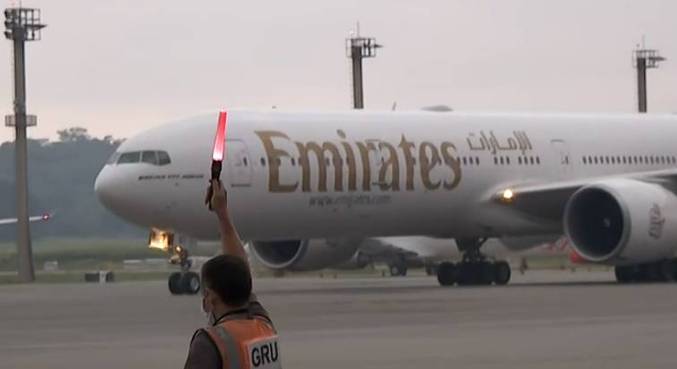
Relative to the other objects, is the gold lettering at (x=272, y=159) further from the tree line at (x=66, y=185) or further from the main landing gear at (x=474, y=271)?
the tree line at (x=66, y=185)

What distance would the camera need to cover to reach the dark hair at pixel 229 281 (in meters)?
7.32

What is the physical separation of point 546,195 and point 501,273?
2105 millimetres

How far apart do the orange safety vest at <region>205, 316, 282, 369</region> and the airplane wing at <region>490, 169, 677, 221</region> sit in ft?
100

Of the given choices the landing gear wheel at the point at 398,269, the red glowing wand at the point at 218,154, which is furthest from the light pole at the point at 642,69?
the red glowing wand at the point at 218,154

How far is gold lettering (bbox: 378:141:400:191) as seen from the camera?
3634 centimetres

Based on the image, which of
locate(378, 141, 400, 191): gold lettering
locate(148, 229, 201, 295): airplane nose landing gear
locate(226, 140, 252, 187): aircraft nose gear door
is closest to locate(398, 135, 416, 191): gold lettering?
locate(378, 141, 400, 191): gold lettering

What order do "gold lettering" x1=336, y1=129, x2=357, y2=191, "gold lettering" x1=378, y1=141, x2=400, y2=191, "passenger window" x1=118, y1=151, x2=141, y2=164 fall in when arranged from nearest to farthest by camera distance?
A: "passenger window" x1=118, y1=151, x2=141, y2=164 → "gold lettering" x1=336, y1=129, x2=357, y2=191 → "gold lettering" x1=378, y1=141, x2=400, y2=191

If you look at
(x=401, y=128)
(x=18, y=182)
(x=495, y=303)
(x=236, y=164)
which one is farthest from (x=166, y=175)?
(x=18, y=182)

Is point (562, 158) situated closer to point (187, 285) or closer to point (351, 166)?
point (351, 166)

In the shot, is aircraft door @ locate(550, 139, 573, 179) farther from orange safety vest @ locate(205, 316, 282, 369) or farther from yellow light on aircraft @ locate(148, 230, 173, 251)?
orange safety vest @ locate(205, 316, 282, 369)

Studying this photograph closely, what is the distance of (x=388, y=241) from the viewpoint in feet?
192

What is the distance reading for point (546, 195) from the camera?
38.0 meters

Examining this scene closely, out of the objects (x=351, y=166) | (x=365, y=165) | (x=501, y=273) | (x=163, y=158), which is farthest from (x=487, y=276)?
(x=163, y=158)

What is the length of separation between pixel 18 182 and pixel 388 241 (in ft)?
38.1
